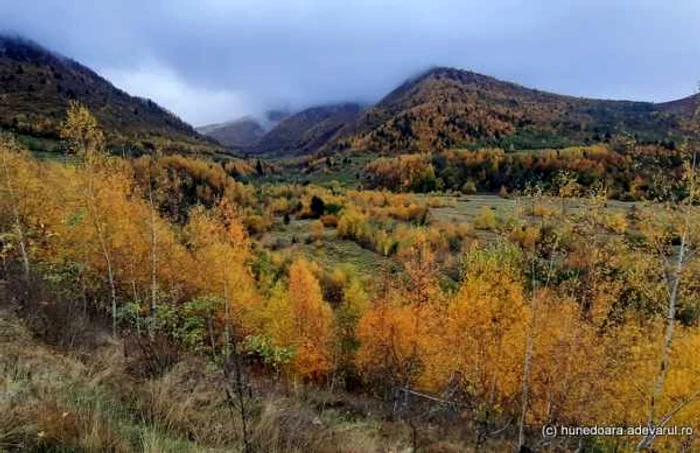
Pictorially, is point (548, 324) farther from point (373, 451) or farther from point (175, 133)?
point (175, 133)

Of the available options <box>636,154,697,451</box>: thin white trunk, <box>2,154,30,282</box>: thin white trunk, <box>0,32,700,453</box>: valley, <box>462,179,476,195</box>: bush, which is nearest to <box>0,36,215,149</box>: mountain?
<box>0,32,700,453</box>: valley

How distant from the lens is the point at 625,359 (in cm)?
2005

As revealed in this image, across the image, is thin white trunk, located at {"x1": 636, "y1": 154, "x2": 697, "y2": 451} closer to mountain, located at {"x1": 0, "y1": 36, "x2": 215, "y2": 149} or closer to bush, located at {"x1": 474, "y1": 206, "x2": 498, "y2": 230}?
bush, located at {"x1": 474, "y1": 206, "x2": 498, "y2": 230}

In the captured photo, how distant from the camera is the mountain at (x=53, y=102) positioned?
363 ft

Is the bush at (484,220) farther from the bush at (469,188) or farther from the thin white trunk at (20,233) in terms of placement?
the thin white trunk at (20,233)

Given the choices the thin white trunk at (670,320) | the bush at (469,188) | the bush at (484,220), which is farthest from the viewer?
the bush at (469,188)

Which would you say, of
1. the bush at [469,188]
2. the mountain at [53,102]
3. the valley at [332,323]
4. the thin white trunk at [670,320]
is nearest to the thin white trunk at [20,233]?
the valley at [332,323]

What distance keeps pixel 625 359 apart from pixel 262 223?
248 feet

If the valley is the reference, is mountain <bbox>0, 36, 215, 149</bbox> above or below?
above

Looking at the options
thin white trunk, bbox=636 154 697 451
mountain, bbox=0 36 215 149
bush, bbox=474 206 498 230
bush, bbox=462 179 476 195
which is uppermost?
mountain, bbox=0 36 215 149

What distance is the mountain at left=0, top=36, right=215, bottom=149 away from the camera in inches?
4362

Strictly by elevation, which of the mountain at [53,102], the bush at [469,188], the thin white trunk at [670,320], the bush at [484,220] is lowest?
the bush at [484,220]

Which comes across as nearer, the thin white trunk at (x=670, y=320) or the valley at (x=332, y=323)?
the valley at (x=332, y=323)

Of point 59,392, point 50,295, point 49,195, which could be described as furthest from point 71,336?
point 49,195
